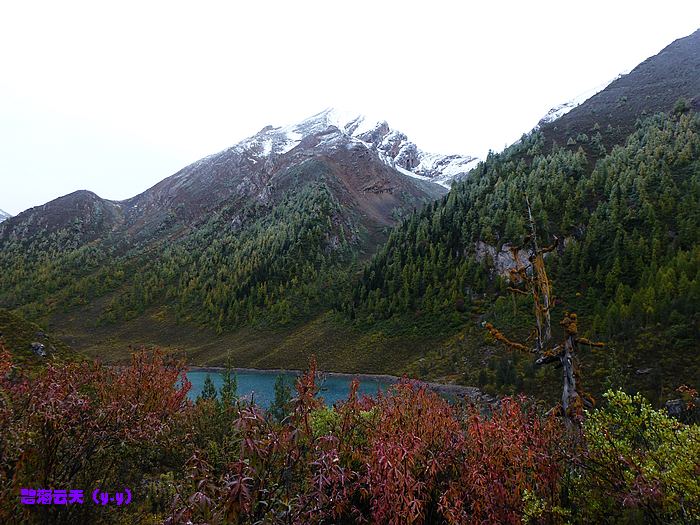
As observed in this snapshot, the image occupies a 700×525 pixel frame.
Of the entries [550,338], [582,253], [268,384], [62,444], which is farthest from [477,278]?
[62,444]

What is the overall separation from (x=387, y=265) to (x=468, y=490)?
11430 cm

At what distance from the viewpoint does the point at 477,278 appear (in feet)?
330

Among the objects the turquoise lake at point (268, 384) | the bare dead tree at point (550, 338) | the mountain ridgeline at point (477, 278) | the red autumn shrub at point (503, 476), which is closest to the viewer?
the red autumn shrub at point (503, 476)

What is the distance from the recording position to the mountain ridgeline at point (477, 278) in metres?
62.8

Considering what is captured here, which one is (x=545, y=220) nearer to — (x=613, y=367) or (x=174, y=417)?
(x=613, y=367)

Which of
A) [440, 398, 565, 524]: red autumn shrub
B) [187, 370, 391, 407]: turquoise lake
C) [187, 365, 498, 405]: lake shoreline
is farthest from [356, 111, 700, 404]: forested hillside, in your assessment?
[440, 398, 565, 524]: red autumn shrub

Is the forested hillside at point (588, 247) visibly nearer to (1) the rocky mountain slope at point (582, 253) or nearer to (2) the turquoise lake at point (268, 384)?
(1) the rocky mountain slope at point (582, 253)

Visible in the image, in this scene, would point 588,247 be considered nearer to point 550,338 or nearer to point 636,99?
point 550,338

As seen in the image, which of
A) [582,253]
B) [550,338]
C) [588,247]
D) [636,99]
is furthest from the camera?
[636,99]

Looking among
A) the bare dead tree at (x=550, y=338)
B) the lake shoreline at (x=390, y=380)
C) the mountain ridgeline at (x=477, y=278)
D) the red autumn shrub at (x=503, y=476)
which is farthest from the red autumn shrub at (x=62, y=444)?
the lake shoreline at (x=390, y=380)

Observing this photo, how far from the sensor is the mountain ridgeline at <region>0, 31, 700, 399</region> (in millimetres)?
62781

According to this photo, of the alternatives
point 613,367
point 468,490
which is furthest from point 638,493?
point 613,367

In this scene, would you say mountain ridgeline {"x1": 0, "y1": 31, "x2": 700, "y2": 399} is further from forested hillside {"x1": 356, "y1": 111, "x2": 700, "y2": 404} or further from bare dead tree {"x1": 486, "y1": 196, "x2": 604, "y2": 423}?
bare dead tree {"x1": 486, "y1": 196, "x2": 604, "y2": 423}

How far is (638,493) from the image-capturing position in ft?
21.3
